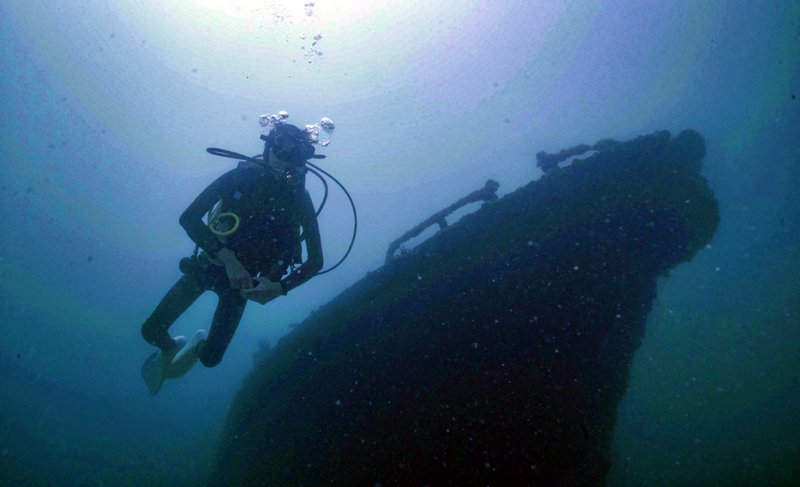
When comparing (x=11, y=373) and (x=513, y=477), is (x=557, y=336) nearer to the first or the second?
(x=513, y=477)

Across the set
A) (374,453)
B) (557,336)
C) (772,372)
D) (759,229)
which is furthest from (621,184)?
(759,229)

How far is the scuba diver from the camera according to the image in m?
3.04

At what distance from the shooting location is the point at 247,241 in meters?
3.20

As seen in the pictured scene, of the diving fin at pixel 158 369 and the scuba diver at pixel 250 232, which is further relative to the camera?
the diving fin at pixel 158 369

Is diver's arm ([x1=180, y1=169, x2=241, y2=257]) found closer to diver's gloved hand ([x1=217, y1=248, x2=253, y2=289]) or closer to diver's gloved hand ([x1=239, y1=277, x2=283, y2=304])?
diver's gloved hand ([x1=217, y1=248, x2=253, y2=289])

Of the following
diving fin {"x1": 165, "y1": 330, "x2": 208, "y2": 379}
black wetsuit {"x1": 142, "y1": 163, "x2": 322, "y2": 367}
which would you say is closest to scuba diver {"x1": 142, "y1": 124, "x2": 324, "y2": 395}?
black wetsuit {"x1": 142, "y1": 163, "x2": 322, "y2": 367}

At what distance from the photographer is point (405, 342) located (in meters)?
3.19

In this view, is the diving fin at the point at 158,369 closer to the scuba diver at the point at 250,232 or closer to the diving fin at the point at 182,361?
the diving fin at the point at 182,361

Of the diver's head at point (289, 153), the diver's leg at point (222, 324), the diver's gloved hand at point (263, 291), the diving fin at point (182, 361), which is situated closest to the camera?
the diver's gloved hand at point (263, 291)

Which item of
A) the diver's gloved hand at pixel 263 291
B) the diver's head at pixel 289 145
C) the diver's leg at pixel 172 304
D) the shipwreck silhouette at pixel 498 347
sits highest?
the diver's head at pixel 289 145

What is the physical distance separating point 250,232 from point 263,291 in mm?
859

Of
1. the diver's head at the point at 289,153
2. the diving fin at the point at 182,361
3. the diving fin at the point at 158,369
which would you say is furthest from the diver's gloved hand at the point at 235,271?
the diving fin at the point at 158,369

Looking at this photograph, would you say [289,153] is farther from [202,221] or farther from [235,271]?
[235,271]

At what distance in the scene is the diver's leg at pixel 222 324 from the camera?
342 centimetres
